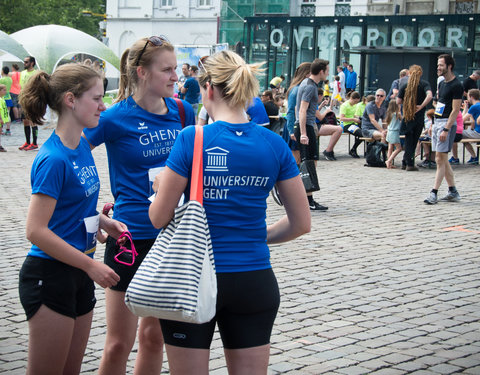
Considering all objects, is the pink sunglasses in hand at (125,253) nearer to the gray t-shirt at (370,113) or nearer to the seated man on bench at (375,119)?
the seated man on bench at (375,119)

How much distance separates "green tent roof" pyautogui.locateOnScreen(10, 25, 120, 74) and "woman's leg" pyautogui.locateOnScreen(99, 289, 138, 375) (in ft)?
99.9

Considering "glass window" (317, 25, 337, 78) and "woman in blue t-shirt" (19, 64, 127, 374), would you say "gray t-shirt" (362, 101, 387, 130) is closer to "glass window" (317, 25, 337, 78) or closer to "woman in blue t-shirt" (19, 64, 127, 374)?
"woman in blue t-shirt" (19, 64, 127, 374)

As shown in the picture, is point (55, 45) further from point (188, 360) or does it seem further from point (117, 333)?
point (188, 360)

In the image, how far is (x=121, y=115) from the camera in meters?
3.72

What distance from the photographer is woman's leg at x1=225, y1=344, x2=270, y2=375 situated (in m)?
2.78

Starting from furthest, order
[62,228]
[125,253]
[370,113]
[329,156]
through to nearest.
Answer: [329,156], [370,113], [125,253], [62,228]

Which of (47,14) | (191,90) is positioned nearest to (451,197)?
(191,90)

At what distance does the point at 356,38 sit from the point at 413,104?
986 inches

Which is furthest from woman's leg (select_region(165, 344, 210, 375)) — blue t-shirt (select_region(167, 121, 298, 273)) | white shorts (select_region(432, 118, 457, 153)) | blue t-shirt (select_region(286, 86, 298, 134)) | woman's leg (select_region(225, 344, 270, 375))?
white shorts (select_region(432, 118, 457, 153))

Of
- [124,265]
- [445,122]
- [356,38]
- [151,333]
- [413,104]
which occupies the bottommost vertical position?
[151,333]

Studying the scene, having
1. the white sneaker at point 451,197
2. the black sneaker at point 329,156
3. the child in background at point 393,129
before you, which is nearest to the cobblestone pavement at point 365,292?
the white sneaker at point 451,197

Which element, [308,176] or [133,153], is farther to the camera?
[308,176]

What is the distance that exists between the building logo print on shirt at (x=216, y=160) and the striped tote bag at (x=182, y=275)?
106 mm

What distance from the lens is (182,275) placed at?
2.58 m
